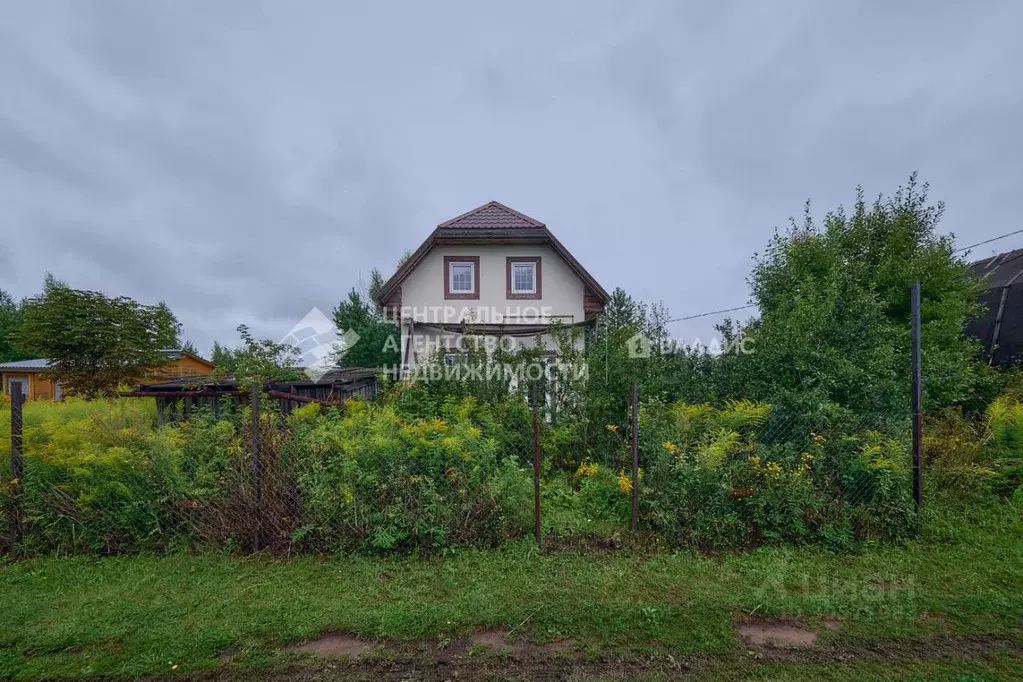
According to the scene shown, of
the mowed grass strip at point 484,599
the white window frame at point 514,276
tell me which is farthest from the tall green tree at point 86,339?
the white window frame at point 514,276

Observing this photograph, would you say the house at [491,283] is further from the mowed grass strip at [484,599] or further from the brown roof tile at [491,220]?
the mowed grass strip at [484,599]

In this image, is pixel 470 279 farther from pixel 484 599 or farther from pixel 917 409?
pixel 917 409

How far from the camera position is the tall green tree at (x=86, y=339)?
13.0 m

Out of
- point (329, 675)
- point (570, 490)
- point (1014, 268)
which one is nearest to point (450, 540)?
point (329, 675)

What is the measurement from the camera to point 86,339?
42.7ft

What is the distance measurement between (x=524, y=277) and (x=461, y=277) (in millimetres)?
1987

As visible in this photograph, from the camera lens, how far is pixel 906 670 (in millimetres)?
2502

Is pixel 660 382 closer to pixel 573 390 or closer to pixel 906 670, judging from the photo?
pixel 573 390

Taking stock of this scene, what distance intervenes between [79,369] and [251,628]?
16.2 metres

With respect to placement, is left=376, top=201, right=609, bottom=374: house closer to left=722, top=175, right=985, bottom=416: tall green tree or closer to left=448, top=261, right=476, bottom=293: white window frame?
left=448, top=261, right=476, bottom=293: white window frame

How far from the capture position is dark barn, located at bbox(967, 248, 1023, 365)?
1093cm

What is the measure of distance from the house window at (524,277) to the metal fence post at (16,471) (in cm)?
998

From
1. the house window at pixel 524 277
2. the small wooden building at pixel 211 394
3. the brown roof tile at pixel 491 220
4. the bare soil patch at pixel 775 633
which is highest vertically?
the brown roof tile at pixel 491 220
